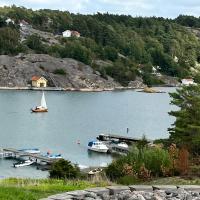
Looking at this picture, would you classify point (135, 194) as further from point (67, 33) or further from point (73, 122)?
point (67, 33)

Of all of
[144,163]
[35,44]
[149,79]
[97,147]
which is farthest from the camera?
[149,79]

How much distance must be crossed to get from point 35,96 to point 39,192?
102236mm

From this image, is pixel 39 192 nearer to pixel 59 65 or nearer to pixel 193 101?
pixel 193 101

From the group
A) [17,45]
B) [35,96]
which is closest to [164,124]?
[35,96]

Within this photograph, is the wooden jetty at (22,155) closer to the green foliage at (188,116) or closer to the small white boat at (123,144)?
the small white boat at (123,144)

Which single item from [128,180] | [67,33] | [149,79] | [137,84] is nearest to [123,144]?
[128,180]

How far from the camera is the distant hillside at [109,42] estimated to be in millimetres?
140125

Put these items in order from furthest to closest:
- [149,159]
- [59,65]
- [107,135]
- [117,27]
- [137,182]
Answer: [117,27] < [59,65] < [107,135] < [149,159] < [137,182]

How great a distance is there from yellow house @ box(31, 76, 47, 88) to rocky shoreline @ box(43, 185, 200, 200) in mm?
121439

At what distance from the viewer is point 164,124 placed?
2869 inches

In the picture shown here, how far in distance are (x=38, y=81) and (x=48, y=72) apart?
23.7 feet

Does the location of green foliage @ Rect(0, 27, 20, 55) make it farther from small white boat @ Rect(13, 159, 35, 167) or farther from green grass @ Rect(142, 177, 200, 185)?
green grass @ Rect(142, 177, 200, 185)

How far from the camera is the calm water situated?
49831 mm

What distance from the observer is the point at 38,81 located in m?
128
